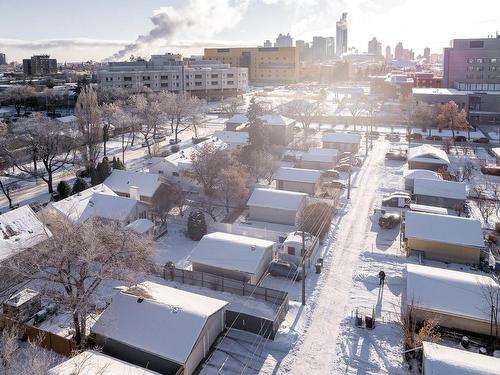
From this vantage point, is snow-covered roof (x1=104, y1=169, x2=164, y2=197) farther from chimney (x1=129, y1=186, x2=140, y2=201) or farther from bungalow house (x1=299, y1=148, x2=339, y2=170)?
bungalow house (x1=299, y1=148, x2=339, y2=170)

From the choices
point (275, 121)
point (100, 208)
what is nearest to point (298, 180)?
point (100, 208)

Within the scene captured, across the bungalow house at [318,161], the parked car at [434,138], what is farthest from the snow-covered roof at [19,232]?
the parked car at [434,138]

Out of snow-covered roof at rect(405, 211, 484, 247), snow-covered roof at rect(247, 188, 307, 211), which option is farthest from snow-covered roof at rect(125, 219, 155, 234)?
→ snow-covered roof at rect(405, 211, 484, 247)

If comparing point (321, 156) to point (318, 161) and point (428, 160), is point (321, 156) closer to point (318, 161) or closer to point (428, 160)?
point (318, 161)

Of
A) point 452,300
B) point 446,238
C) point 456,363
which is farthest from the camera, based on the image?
point 446,238

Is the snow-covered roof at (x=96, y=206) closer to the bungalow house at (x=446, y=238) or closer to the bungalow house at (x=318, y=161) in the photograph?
the bungalow house at (x=446, y=238)

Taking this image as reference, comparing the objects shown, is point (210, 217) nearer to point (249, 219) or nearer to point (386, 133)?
point (249, 219)
